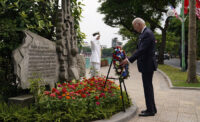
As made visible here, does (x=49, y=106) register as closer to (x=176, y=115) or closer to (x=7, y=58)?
(x=7, y=58)

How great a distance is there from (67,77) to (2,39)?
2.10 meters

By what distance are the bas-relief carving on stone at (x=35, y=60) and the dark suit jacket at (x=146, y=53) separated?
219cm

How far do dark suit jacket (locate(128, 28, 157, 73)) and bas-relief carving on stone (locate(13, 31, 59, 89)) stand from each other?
7.18 feet

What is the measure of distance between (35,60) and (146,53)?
2.61 m

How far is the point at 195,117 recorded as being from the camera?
447 centimetres

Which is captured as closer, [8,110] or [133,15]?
[8,110]

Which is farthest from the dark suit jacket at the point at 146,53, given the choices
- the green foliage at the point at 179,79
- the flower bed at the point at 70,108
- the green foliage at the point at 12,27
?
the green foliage at the point at 179,79

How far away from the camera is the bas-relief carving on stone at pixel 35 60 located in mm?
4234

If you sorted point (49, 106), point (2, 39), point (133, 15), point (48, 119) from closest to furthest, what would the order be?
point (48, 119)
point (49, 106)
point (2, 39)
point (133, 15)

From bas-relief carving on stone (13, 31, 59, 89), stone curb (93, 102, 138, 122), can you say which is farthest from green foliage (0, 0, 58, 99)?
stone curb (93, 102, 138, 122)

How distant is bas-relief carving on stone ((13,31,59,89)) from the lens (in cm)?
423

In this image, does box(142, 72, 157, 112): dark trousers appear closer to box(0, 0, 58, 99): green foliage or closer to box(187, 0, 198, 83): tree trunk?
box(0, 0, 58, 99): green foliage

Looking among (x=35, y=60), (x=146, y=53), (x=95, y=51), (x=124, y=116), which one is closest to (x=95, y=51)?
(x=95, y=51)

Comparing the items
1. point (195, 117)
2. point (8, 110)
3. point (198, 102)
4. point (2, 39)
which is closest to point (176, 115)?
point (195, 117)
